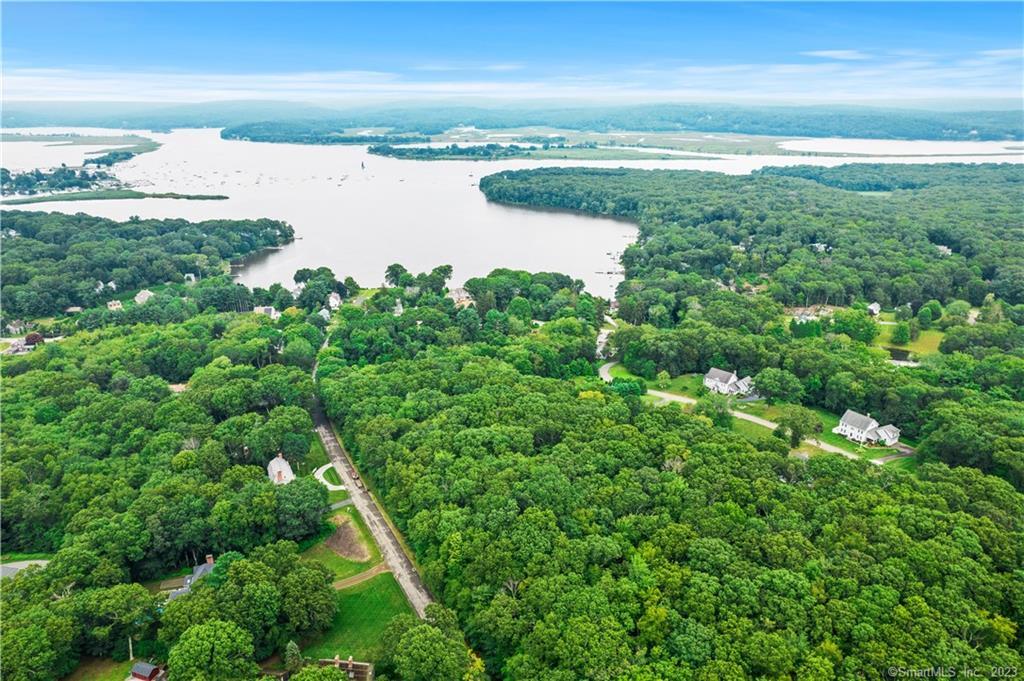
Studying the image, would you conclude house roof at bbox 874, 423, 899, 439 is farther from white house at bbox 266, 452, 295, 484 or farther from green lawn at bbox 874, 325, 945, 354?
white house at bbox 266, 452, 295, 484

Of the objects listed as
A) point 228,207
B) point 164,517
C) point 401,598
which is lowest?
point 401,598

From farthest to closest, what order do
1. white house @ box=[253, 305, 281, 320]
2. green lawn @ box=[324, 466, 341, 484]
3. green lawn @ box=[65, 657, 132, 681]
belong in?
white house @ box=[253, 305, 281, 320], green lawn @ box=[324, 466, 341, 484], green lawn @ box=[65, 657, 132, 681]

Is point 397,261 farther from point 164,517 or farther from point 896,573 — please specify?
point 896,573

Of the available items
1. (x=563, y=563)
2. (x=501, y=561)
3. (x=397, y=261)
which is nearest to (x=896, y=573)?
(x=563, y=563)

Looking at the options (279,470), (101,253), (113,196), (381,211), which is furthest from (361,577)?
(113,196)

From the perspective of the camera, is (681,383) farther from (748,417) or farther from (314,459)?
(314,459)

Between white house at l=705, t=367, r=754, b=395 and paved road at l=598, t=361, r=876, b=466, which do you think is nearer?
paved road at l=598, t=361, r=876, b=466

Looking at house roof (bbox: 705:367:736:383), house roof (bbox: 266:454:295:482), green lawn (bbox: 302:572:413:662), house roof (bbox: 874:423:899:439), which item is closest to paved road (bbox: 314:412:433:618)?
green lawn (bbox: 302:572:413:662)

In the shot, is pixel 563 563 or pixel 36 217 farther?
pixel 36 217
